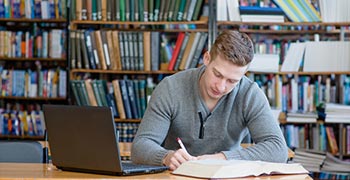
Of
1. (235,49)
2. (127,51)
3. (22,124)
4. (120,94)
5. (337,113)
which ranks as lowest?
(22,124)

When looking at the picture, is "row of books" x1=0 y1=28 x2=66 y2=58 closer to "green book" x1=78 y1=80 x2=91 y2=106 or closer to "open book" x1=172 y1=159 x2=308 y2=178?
"green book" x1=78 y1=80 x2=91 y2=106

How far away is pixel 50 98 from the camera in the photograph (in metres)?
7.22

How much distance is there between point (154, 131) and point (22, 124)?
4.31 meters

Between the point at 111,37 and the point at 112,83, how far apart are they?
388mm

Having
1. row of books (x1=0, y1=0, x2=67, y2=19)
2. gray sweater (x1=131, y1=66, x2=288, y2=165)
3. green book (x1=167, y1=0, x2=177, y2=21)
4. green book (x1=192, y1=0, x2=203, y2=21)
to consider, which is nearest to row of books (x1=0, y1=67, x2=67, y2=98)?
row of books (x1=0, y1=0, x2=67, y2=19)

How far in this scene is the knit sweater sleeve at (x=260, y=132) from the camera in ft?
10.1

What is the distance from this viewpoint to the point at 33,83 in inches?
286

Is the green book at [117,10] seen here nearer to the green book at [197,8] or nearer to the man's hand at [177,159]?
the green book at [197,8]

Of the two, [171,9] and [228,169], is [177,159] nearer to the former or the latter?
[228,169]

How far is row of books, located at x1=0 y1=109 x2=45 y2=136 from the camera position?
7.29m

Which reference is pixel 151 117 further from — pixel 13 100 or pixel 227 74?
pixel 13 100

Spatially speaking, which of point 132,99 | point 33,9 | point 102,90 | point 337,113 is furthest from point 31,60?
point 337,113

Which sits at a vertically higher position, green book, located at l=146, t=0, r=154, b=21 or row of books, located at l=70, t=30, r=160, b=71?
green book, located at l=146, t=0, r=154, b=21

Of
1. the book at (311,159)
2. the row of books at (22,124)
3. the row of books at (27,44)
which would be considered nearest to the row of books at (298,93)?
the book at (311,159)
